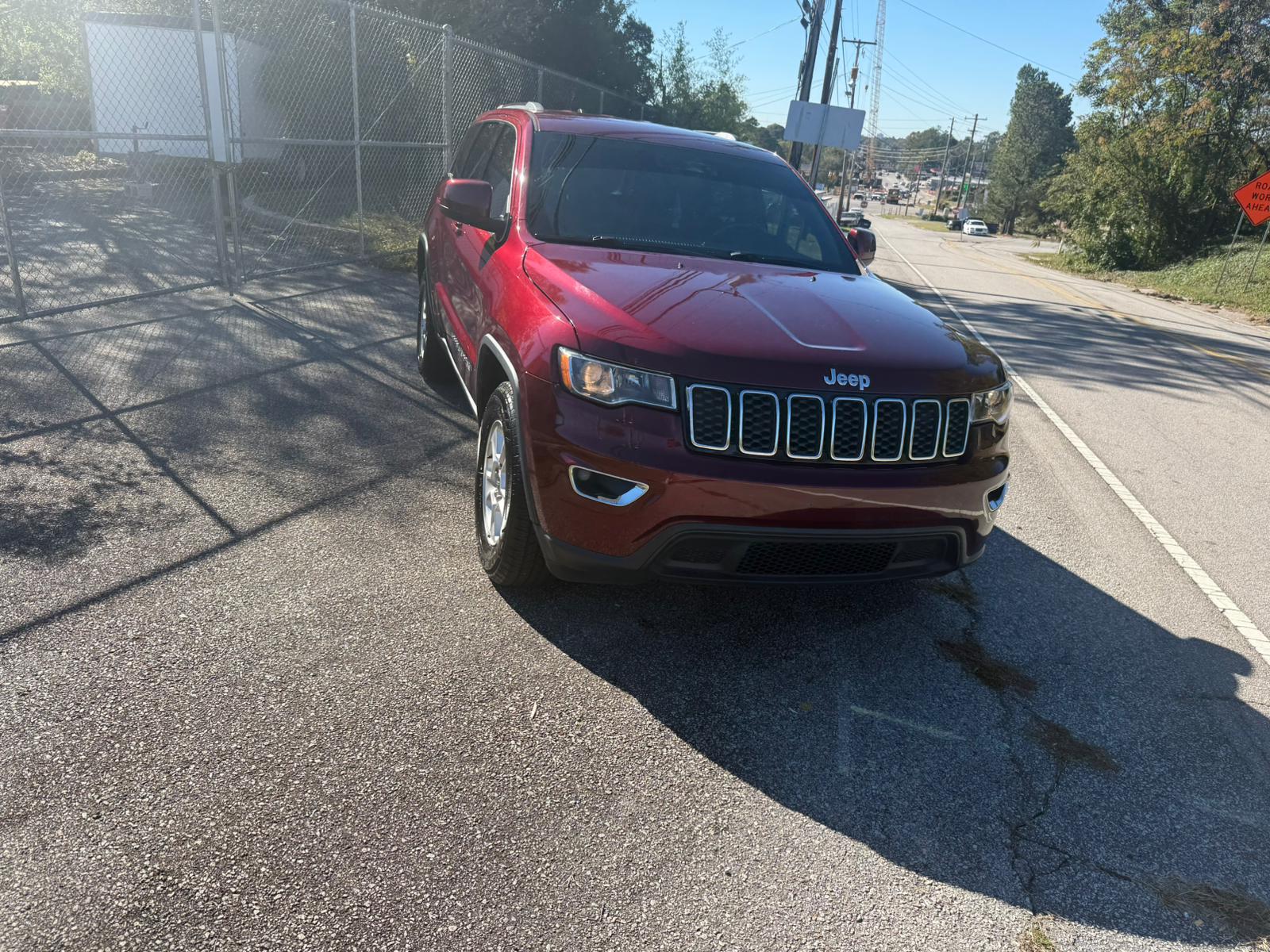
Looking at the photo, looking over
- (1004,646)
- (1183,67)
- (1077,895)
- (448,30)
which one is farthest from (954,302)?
(1183,67)

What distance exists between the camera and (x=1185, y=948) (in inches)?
92.8

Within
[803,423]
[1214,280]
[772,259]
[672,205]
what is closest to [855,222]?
[1214,280]

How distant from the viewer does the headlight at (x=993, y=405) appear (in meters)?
3.51

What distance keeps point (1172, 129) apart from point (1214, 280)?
764 cm

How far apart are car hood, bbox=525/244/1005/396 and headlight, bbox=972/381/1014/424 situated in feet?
0.15

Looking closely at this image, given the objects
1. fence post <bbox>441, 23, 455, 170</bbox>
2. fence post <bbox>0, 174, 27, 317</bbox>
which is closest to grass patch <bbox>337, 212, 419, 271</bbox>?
fence post <bbox>441, 23, 455, 170</bbox>

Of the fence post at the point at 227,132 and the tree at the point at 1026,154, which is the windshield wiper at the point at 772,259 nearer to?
→ the fence post at the point at 227,132

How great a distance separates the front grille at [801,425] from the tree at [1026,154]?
8421cm

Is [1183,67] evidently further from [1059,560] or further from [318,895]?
[318,895]

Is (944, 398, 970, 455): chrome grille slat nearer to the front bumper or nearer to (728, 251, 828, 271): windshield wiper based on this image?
the front bumper

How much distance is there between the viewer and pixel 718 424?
3.10 m

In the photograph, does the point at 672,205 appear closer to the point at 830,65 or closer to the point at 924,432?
the point at 924,432

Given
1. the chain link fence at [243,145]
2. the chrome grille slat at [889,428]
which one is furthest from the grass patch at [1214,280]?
the chrome grille slat at [889,428]

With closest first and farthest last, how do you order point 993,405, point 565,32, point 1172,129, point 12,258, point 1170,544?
point 993,405, point 1170,544, point 12,258, point 565,32, point 1172,129
